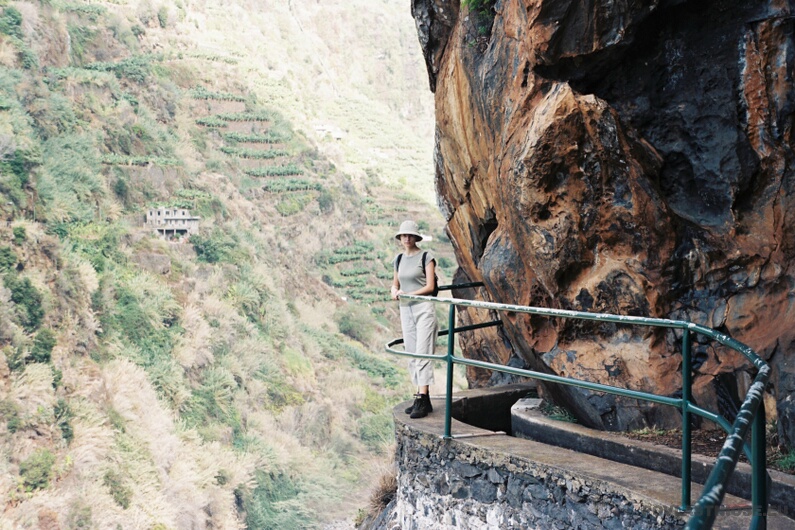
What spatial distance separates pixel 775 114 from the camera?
4758mm

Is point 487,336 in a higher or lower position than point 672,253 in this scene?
lower

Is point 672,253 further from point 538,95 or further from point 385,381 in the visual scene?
point 385,381

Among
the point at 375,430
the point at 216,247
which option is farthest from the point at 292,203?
the point at 375,430

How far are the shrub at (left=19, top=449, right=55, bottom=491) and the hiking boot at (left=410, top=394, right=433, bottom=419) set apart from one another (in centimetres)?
1417

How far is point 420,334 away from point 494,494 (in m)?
1.40

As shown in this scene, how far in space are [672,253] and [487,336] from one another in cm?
369

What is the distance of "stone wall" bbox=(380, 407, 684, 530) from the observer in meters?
3.90

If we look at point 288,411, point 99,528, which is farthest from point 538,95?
point 288,411

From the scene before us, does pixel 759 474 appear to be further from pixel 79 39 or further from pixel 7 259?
pixel 79 39

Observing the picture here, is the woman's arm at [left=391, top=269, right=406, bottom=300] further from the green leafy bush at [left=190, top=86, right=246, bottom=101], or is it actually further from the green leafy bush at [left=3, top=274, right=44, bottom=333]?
the green leafy bush at [left=190, top=86, right=246, bottom=101]

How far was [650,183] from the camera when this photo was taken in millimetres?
5176

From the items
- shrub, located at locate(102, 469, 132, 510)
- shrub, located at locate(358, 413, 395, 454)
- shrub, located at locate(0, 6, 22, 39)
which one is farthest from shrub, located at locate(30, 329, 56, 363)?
shrub, located at locate(0, 6, 22, 39)

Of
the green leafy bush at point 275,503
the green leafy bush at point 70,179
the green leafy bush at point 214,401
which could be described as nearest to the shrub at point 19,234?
the green leafy bush at point 70,179

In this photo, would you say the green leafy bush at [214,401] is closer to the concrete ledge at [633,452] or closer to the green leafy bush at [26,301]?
the green leafy bush at [26,301]
